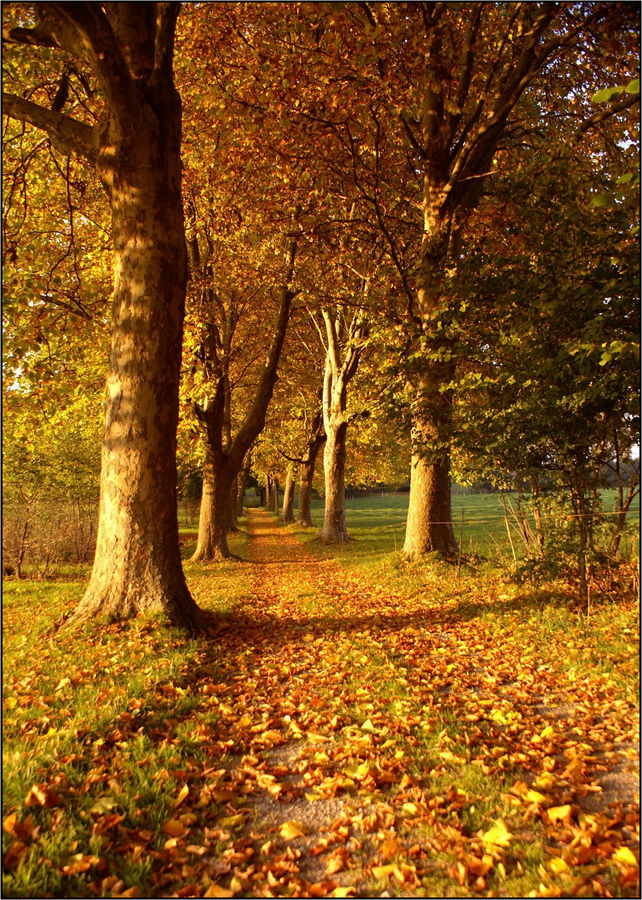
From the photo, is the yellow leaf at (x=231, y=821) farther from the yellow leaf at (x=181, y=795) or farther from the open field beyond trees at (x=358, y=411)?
the yellow leaf at (x=181, y=795)

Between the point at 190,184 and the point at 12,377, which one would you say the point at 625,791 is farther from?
the point at 190,184

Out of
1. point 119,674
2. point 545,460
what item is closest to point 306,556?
point 545,460

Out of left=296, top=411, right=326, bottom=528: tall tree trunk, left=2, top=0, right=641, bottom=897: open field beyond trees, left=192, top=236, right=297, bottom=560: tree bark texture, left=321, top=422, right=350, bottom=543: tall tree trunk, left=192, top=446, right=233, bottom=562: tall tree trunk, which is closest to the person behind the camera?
left=2, top=0, right=641, bottom=897: open field beyond trees

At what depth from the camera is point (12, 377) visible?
10969mm

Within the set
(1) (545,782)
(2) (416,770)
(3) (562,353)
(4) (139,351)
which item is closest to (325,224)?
(4) (139,351)

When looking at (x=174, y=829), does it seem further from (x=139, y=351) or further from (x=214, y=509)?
(x=214, y=509)

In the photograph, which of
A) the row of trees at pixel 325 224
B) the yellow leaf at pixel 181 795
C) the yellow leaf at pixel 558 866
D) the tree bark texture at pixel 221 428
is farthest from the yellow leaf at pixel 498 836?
the tree bark texture at pixel 221 428

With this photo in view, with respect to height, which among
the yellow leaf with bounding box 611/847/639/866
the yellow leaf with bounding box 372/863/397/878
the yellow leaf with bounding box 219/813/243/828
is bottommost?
the yellow leaf with bounding box 219/813/243/828

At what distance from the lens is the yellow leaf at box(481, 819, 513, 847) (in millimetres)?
2785

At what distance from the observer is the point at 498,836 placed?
9.22ft

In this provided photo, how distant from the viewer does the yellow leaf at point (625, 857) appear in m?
2.55

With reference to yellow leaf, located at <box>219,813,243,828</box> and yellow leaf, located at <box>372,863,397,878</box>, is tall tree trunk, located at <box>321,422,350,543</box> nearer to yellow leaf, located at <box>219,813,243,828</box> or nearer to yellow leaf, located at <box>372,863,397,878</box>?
yellow leaf, located at <box>219,813,243,828</box>

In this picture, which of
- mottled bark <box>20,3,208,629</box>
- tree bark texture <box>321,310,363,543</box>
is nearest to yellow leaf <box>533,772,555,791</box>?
mottled bark <box>20,3,208,629</box>

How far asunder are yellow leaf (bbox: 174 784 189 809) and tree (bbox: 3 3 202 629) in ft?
10.8
